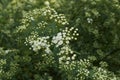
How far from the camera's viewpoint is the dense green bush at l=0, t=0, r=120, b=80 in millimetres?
4281

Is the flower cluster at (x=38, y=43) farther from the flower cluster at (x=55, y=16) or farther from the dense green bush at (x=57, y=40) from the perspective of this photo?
the flower cluster at (x=55, y=16)

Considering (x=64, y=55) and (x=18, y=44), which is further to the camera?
(x=18, y=44)

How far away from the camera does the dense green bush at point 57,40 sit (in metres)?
4.28

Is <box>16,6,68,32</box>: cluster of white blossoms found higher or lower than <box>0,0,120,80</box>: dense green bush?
higher

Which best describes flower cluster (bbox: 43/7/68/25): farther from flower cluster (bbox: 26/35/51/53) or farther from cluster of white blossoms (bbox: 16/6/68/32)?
flower cluster (bbox: 26/35/51/53)

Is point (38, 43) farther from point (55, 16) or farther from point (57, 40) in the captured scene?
point (55, 16)

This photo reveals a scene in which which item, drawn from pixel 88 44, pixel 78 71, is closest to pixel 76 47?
pixel 88 44

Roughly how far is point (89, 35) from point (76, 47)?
0.81 feet

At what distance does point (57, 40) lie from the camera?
4.24 m

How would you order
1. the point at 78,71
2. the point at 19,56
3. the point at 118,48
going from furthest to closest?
the point at 118,48 < the point at 19,56 < the point at 78,71

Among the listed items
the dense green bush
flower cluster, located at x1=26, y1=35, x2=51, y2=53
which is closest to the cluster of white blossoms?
the dense green bush

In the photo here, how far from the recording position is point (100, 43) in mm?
5008

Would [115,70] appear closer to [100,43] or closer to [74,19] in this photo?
[100,43]

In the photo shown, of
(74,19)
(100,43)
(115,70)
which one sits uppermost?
(74,19)
